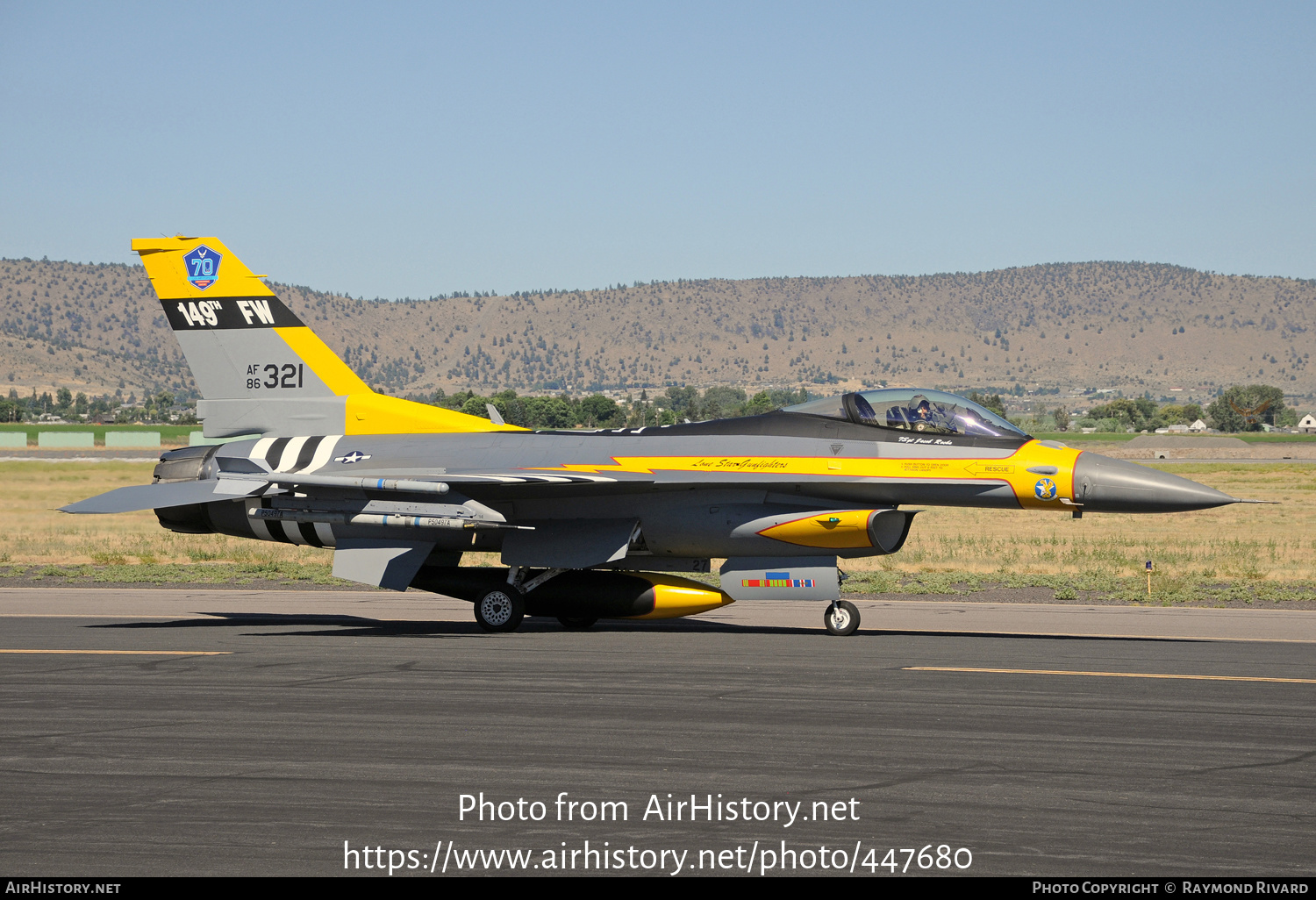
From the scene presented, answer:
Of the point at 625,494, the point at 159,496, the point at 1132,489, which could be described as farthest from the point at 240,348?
the point at 1132,489

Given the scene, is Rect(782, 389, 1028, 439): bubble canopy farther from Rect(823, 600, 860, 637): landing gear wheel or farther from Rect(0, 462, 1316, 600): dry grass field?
Rect(0, 462, 1316, 600): dry grass field

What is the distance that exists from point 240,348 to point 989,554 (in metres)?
18.6

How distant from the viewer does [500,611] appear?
16.6 metres

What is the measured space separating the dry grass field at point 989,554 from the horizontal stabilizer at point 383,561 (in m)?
7.75

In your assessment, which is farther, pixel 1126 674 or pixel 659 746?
pixel 1126 674

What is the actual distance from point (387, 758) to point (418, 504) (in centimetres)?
804

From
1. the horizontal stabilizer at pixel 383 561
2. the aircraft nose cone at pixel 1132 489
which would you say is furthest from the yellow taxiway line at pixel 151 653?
the aircraft nose cone at pixel 1132 489

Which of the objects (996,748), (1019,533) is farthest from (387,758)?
(1019,533)

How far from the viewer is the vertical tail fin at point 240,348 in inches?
736

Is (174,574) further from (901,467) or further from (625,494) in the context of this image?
(901,467)

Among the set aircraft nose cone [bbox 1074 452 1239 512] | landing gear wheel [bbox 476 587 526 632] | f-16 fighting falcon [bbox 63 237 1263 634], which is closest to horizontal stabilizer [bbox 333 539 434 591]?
f-16 fighting falcon [bbox 63 237 1263 634]

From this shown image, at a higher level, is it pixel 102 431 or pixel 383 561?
pixel 102 431

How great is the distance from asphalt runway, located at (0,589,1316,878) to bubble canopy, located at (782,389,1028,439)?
264cm

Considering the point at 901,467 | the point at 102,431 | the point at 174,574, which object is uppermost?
the point at 901,467
